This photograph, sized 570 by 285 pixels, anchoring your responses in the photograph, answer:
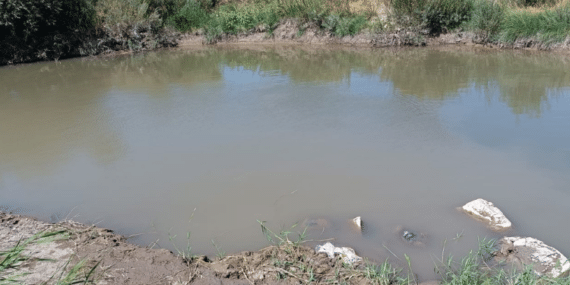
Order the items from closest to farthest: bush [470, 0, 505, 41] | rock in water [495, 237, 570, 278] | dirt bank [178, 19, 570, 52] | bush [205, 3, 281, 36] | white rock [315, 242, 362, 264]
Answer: rock in water [495, 237, 570, 278]
white rock [315, 242, 362, 264]
dirt bank [178, 19, 570, 52]
bush [470, 0, 505, 41]
bush [205, 3, 281, 36]

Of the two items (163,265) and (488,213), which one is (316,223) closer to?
(163,265)

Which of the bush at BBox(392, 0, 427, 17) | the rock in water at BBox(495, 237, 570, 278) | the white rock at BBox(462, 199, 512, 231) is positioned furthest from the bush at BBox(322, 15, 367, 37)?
the rock in water at BBox(495, 237, 570, 278)

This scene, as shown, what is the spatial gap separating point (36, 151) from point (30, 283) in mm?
3866

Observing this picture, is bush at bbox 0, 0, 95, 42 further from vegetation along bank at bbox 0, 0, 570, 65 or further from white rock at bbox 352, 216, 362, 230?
white rock at bbox 352, 216, 362, 230

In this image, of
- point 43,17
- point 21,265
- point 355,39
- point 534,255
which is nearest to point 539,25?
point 355,39

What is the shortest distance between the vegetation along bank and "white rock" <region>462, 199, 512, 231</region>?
8752mm

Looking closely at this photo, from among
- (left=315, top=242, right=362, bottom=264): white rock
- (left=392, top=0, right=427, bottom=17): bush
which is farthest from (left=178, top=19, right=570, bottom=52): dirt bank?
(left=315, top=242, right=362, bottom=264): white rock

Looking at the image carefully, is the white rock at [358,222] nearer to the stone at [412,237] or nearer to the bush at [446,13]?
the stone at [412,237]

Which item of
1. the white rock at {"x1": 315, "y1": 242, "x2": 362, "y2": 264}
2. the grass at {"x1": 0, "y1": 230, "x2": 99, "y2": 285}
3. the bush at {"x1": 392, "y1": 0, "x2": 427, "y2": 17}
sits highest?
the bush at {"x1": 392, "y1": 0, "x2": 427, "y2": 17}

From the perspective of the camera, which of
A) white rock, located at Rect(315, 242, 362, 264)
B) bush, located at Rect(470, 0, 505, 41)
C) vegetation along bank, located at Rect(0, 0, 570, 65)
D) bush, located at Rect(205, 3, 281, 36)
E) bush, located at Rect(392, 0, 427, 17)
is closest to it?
white rock, located at Rect(315, 242, 362, 264)

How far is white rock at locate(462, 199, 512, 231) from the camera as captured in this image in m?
4.57

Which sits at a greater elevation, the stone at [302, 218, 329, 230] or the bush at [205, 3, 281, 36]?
the bush at [205, 3, 281, 36]

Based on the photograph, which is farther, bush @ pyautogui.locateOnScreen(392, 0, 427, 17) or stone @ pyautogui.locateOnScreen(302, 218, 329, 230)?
bush @ pyautogui.locateOnScreen(392, 0, 427, 17)

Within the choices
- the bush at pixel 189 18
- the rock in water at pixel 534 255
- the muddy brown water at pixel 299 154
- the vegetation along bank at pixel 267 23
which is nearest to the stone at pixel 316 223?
the muddy brown water at pixel 299 154
